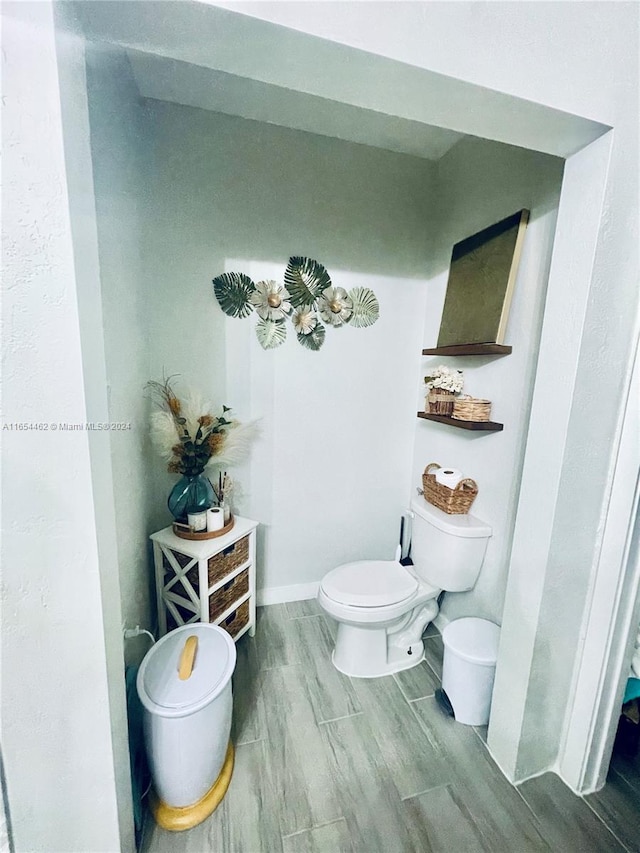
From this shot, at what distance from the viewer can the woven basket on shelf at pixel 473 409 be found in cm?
145

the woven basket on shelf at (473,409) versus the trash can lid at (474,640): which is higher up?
the woven basket on shelf at (473,409)

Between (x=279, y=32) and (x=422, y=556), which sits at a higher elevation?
(x=279, y=32)

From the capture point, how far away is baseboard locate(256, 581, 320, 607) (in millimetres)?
1935

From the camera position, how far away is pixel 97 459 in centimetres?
70

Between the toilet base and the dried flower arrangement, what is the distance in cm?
95

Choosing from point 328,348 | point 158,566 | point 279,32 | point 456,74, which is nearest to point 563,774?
point 158,566

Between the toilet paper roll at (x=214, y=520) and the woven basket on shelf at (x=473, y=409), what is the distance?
1.14 meters

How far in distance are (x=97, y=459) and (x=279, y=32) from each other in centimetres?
88

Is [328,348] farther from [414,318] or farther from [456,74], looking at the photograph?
[456,74]

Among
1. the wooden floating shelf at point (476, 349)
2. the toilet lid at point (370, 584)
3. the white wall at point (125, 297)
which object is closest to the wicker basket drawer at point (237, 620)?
the white wall at point (125, 297)

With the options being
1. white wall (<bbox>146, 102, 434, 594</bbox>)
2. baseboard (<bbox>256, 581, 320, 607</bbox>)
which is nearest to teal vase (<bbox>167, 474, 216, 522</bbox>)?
white wall (<bbox>146, 102, 434, 594</bbox>)

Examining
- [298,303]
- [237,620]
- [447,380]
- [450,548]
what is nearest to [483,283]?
[447,380]

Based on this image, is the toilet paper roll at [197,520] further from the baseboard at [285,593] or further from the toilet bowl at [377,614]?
the baseboard at [285,593]

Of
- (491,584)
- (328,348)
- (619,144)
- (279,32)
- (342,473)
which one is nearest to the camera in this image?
(279,32)
